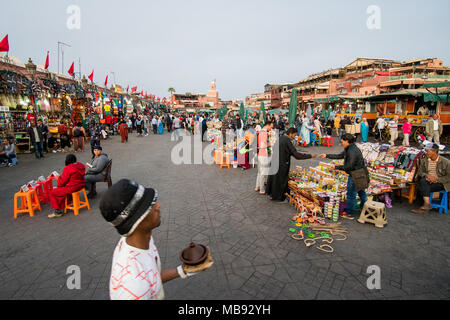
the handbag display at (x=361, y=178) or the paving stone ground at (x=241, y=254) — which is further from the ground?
the handbag display at (x=361, y=178)

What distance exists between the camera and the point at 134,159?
417 inches

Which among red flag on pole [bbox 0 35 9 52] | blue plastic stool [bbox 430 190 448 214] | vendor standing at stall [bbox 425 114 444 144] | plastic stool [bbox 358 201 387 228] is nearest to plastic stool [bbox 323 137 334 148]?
vendor standing at stall [bbox 425 114 444 144]

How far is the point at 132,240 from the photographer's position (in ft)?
4.50

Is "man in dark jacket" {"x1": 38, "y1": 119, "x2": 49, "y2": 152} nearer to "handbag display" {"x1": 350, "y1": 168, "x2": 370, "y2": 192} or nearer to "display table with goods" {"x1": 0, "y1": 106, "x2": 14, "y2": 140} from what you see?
"display table with goods" {"x1": 0, "y1": 106, "x2": 14, "y2": 140}

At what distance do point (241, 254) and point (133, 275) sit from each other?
8.26 ft

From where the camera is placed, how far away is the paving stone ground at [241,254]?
283 cm

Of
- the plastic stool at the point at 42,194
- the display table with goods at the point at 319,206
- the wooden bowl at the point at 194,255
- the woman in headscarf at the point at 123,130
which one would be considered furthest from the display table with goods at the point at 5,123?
the wooden bowl at the point at 194,255

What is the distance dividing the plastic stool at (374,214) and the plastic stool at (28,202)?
22.3ft

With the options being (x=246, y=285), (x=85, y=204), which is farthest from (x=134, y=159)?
(x=246, y=285)

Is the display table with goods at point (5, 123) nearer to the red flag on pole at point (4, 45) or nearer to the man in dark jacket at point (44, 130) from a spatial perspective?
the man in dark jacket at point (44, 130)

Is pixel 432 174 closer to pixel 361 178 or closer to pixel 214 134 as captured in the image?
pixel 361 178

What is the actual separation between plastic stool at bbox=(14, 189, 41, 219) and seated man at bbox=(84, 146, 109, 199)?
3.48 ft

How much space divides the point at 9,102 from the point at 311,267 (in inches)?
537
